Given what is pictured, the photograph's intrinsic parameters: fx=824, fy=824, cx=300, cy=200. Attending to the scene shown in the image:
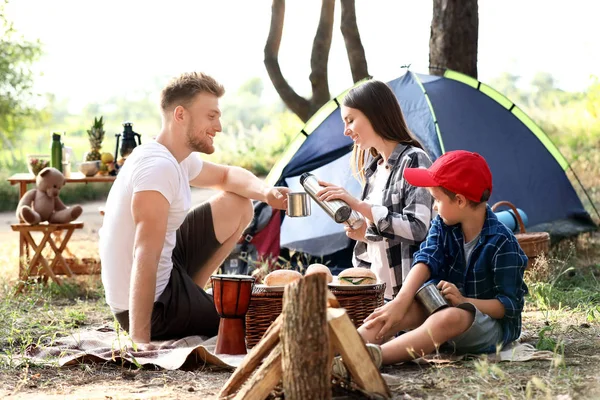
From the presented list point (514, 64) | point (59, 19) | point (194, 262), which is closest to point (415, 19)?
point (514, 64)

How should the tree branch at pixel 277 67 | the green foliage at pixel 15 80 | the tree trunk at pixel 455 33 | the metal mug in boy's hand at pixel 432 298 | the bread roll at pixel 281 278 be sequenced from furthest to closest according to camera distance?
the green foliage at pixel 15 80
the tree branch at pixel 277 67
the tree trunk at pixel 455 33
the bread roll at pixel 281 278
the metal mug in boy's hand at pixel 432 298

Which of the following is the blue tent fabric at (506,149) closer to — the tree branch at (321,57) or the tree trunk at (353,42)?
the tree trunk at (353,42)

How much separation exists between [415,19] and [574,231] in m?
20.0

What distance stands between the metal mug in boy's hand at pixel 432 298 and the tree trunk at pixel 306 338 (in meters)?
0.83

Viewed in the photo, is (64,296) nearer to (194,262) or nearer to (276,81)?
(194,262)

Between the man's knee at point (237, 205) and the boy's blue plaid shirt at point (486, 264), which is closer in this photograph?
the boy's blue plaid shirt at point (486, 264)

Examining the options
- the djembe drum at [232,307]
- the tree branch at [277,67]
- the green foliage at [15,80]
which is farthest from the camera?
the green foliage at [15,80]

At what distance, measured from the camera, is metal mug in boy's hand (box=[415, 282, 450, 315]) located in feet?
10.2

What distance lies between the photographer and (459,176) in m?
3.19

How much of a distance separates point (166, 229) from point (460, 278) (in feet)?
4.30

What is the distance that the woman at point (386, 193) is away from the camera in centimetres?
365

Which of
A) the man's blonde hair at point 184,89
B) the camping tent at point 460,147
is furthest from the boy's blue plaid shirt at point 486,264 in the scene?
the camping tent at point 460,147

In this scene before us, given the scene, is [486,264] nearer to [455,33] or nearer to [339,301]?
[339,301]

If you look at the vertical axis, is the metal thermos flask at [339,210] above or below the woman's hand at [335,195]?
below
